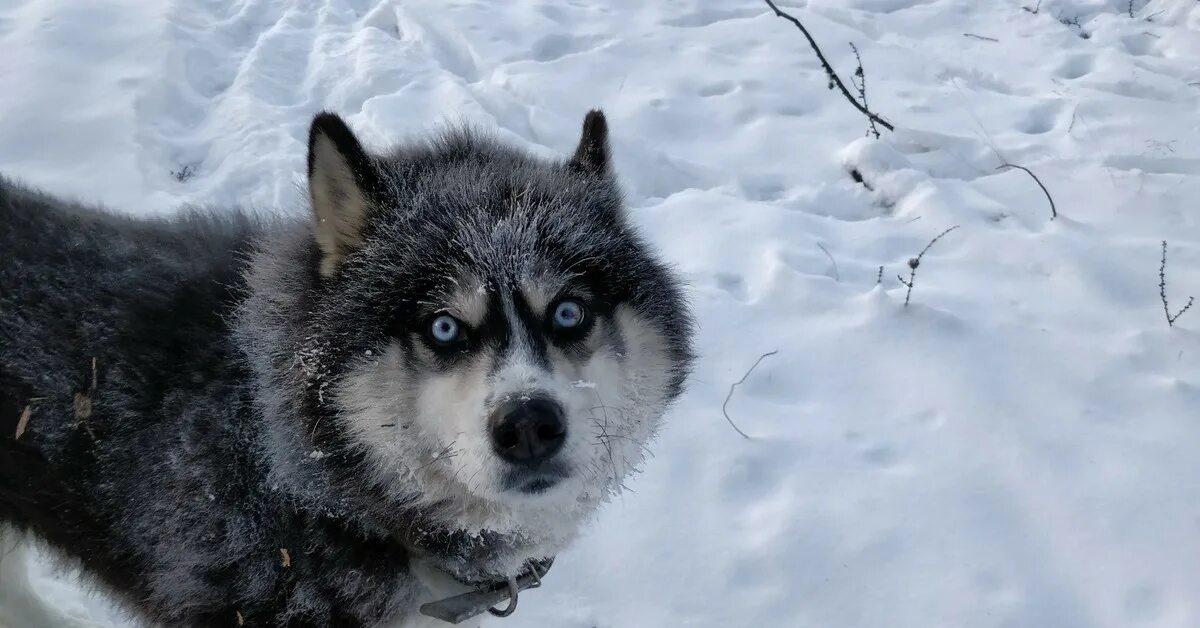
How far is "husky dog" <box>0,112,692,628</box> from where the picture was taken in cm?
201

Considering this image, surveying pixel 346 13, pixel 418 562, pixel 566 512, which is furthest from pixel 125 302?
pixel 346 13

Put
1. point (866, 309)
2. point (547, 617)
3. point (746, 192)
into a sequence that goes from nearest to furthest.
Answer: point (547, 617), point (866, 309), point (746, 192)

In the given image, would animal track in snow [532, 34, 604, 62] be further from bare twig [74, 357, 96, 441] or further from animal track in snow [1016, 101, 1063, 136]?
bare twig [74, 357, 96, 441]

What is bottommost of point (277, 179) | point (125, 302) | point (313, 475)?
point (277, 179)

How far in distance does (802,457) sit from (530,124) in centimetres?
300

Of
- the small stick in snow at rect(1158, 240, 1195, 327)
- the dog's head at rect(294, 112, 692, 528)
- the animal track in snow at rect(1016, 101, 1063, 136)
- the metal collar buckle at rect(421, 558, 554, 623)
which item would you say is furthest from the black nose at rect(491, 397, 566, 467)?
the animal track in snow at rect(1016, 101, 1063, 136)

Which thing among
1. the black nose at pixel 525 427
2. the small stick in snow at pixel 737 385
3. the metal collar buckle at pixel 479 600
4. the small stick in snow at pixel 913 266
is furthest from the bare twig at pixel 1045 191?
the black nose at pixel 525 427

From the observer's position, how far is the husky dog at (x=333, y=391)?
6.58 ft

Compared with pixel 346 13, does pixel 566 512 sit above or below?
above

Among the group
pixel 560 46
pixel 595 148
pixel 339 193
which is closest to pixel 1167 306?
pixel 595 148

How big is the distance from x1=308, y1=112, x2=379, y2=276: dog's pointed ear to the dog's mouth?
28.7 inches

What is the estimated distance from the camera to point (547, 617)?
291cm

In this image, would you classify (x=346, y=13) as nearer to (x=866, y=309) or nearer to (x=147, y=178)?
(x=147, y=178)

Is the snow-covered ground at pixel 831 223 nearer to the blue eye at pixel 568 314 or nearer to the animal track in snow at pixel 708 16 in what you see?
the animal track in snow at pixel 708 16
